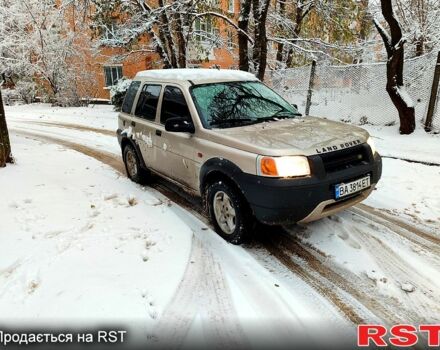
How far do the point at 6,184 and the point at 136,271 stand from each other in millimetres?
3202

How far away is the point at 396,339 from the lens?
9.00 feet

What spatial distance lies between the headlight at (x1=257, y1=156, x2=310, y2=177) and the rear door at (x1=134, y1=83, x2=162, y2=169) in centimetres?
238

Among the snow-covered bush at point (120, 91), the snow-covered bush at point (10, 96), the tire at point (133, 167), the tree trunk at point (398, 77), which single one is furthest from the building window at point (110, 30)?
the snow-covered bush at point (10, 96)

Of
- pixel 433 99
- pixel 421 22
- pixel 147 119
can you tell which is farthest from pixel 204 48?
pixel 147 119

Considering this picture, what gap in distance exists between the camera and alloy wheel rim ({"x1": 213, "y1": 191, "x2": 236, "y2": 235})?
411 cm

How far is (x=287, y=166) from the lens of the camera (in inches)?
139

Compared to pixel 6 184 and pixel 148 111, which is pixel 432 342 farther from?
pixel 6 184

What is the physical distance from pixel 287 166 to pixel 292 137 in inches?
19.1

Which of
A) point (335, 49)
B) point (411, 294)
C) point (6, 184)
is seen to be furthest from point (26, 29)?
point (411, 294)

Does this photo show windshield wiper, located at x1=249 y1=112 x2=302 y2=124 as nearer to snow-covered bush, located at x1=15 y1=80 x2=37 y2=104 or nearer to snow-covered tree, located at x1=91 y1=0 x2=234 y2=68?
snow-covered tree, located at x1=91 y1=0 x2=234 y2=68

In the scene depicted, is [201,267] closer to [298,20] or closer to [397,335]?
[397,335]

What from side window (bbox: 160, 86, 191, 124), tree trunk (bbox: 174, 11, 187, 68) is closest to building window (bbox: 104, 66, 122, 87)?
tree trunk (bbox: 174, 11, 187, 68)

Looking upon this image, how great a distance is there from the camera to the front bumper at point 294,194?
3.51 meters

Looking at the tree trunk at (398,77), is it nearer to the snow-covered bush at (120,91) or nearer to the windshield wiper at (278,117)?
the windshield wiper at (278,117)
